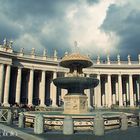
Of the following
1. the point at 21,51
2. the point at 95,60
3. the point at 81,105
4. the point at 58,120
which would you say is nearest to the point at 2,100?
the point at 21,51

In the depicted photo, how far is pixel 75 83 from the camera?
32.2 meters

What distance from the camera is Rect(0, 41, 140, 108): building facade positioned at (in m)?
79.9

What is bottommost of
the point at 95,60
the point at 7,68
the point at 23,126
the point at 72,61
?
the point at 23,126

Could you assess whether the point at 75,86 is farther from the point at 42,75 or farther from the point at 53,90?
the point at 53,90

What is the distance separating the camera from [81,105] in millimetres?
33281

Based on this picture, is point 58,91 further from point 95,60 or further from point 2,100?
point 2,100

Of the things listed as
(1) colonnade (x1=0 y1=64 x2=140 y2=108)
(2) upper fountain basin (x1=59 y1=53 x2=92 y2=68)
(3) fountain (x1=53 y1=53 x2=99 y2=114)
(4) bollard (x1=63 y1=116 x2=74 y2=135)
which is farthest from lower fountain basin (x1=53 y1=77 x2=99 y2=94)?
(1) colonnade (x1=0 y1=64 x2=140 y2=108)

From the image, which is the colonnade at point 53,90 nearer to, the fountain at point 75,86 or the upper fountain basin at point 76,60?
the upper fountain basin at point 76,60

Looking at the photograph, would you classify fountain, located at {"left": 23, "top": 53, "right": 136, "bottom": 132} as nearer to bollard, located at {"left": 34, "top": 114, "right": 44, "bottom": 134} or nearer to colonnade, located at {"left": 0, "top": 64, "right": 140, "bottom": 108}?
bollard, located at {"left": 34, "top": 114, "right": 44, "bottom": 134}

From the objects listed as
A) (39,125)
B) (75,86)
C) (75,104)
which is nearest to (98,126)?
(39,125)

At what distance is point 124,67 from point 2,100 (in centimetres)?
4786

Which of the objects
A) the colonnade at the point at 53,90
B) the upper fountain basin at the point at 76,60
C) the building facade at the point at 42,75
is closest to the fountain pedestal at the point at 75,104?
the upper fountain basin at the point at 76,60

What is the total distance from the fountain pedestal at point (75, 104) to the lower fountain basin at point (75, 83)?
2.86 ft

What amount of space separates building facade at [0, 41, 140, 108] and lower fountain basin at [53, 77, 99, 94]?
47.2 metres
